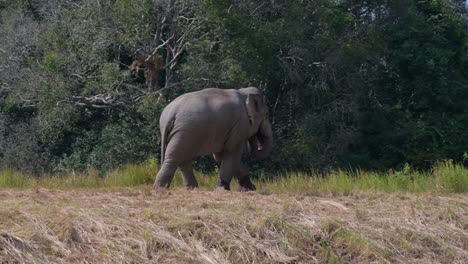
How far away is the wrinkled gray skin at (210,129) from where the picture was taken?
1385 cm

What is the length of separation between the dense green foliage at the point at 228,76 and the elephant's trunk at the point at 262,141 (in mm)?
3523

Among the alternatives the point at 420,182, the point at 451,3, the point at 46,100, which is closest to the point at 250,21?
the point at 46,100

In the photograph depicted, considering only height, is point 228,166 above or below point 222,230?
above

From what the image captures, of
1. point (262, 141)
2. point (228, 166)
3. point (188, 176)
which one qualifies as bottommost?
point (188, 176)

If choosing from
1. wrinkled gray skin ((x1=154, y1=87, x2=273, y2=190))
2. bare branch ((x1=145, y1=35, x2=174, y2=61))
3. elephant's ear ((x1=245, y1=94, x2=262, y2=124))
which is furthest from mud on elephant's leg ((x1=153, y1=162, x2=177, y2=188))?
bare branch ((x1=145, y1=35, x2=174, y2=61))

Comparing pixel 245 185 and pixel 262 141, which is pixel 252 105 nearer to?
pixel 262 141

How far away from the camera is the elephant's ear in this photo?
14.4 metres

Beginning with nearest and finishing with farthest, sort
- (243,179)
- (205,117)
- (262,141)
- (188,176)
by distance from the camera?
(205,117) < (188,176) < (243,179) < (262,141)

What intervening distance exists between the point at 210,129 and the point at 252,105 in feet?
3.20

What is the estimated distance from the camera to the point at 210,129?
13922 mm

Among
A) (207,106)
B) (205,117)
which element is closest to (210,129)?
(205,117)

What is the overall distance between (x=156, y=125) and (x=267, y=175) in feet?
9.24

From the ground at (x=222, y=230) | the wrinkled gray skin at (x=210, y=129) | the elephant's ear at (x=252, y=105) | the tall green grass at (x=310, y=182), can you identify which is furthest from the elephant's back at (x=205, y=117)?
the ground at (x=222, y=230)

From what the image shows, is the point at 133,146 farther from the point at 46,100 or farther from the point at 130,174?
the point at 130,174
